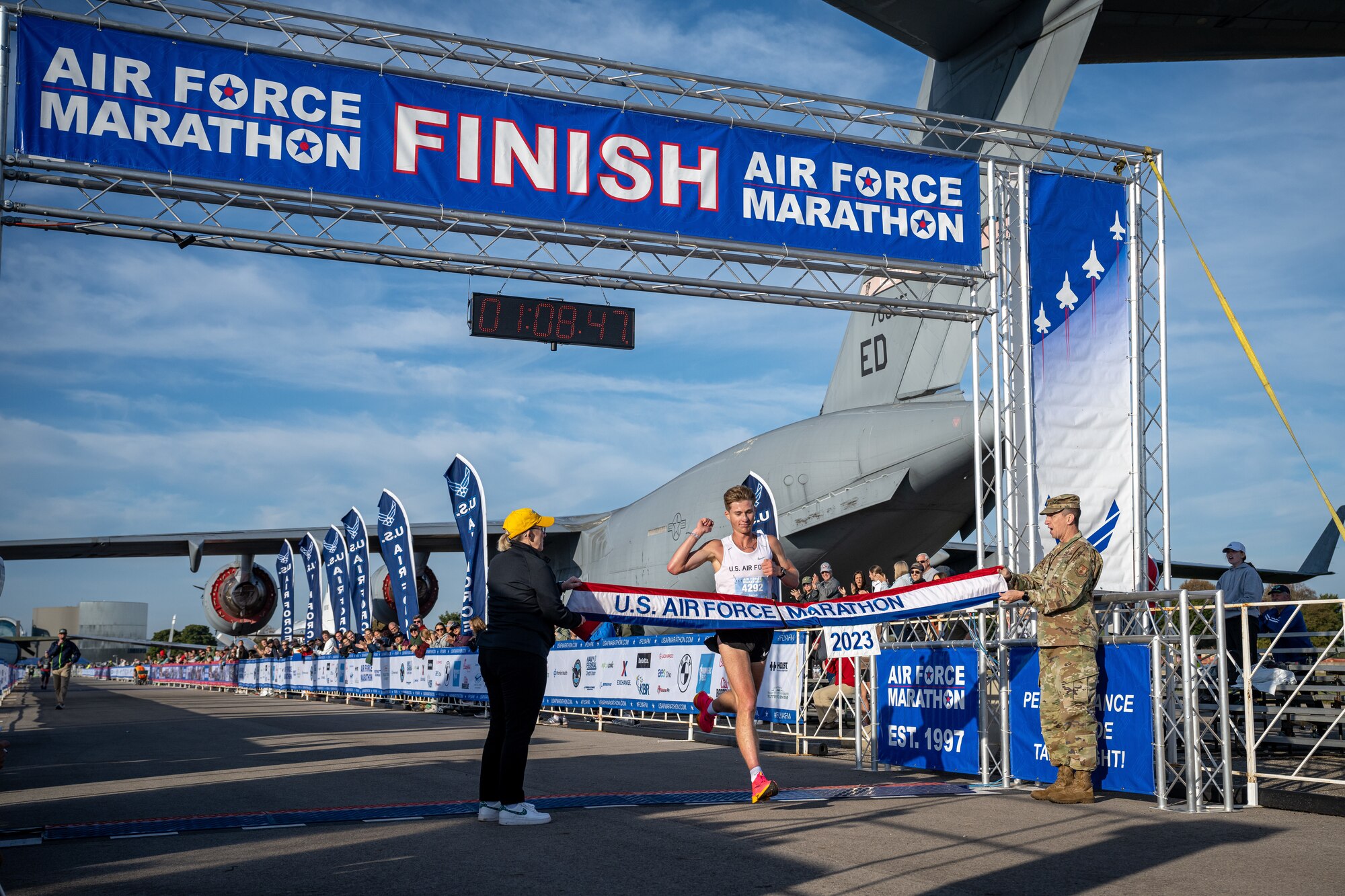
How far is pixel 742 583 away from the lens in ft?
24.5

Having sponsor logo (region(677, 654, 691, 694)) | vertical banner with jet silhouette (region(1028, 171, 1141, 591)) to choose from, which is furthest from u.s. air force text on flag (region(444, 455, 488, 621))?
vertical banner with jet silhouette (region(1028, 171, 1141, 591))

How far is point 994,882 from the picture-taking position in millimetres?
4664

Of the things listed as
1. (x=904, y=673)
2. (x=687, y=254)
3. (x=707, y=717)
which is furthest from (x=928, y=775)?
(x=687, y=254)

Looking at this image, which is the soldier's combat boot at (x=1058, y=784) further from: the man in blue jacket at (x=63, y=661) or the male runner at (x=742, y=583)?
the man in blue jacket at (x=63, y=661)

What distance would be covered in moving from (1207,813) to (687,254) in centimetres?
726

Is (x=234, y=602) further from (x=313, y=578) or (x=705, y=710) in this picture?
(x=705, y=710)

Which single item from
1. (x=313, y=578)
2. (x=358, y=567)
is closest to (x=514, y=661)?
(x=358, y=567)

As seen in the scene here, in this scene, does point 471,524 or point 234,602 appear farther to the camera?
point 234,602

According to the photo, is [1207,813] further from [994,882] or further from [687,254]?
[687,254]

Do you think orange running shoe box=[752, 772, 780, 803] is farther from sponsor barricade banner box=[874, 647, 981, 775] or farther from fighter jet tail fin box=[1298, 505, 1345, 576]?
fighter jet tail fin box=[1298, 505, 1345, 576]

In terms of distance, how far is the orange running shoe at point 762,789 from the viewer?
6.70 meters

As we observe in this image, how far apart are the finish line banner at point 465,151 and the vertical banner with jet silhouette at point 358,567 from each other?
683 inches

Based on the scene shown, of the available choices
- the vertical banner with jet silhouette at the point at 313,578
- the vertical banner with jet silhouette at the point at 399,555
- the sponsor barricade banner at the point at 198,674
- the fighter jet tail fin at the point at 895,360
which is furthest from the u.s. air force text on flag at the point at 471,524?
the sponsor barricade banner at the point at 198,674

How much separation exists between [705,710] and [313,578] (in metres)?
27.0
